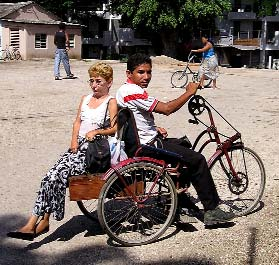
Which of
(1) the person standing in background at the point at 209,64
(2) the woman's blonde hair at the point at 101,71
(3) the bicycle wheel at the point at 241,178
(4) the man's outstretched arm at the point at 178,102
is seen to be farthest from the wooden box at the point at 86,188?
(1) the person standing in background at the point at 209,64

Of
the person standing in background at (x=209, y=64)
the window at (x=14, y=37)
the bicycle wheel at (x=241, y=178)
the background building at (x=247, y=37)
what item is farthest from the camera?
the background building at (x=247, y=37)

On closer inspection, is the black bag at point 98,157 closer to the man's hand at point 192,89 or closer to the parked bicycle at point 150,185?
the parked bicycle at point 150,185

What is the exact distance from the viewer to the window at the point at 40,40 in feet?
140

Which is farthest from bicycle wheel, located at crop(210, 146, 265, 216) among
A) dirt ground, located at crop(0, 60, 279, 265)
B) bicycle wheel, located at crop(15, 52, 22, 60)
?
bicycle wheel, located at crop(15, 52, 22, 60)

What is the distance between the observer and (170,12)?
43.2 metres

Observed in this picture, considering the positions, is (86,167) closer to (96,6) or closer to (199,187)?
(199,187)

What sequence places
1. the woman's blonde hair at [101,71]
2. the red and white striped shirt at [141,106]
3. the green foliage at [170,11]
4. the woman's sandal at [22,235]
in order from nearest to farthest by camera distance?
the woman's sandal at [22,235]
the red and white striped shirt at [141,106]
the woman's blonde hair at [101,71]
the green foliage at [170,11]

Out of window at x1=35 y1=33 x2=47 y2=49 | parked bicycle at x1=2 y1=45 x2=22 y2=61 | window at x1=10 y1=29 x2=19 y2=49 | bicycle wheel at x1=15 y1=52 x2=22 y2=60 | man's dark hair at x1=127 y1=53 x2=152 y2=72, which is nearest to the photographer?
man's dark hair at x1=127 y1=53 x2=152 y2=72

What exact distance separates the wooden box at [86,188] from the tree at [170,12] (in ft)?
127

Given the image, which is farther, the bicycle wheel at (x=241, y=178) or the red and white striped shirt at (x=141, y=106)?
the bicycle wheel at (x=241, y=178)

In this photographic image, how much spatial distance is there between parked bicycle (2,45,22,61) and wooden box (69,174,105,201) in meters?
36.7

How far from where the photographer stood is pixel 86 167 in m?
4.90

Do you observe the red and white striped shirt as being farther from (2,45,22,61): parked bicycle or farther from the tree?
the tree

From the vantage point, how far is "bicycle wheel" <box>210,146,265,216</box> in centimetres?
553
